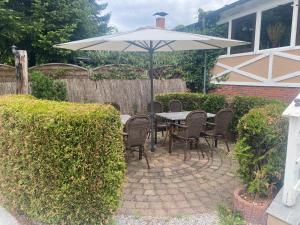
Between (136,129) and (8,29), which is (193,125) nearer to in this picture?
(136,129)

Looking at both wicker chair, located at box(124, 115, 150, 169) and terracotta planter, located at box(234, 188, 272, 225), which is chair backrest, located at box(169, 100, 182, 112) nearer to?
wicker chair, located at box(124, 115, 150, 169)

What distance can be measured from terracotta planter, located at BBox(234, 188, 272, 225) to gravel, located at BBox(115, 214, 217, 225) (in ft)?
1.05

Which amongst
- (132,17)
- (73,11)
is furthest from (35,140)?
(132,17)

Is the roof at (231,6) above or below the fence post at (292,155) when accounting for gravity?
above

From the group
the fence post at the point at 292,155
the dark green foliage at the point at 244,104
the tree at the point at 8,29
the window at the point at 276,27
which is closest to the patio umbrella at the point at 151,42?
the dark green foliage at the point at 244,104

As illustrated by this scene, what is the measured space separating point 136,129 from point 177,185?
45.8 inches

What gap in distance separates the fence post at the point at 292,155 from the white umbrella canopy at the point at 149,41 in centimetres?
217

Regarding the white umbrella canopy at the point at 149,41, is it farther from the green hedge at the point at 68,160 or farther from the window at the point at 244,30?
the window at the point at 244,30

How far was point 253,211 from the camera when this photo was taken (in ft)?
9.57

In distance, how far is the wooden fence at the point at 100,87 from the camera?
798cm

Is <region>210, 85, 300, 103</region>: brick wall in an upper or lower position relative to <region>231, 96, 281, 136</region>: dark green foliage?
upper

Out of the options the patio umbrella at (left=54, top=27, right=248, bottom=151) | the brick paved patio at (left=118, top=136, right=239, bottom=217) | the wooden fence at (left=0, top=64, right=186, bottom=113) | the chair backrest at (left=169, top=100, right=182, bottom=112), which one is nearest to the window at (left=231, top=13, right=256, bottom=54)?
the wooden fence at (left=0, top=64, right=186, bottom=113)

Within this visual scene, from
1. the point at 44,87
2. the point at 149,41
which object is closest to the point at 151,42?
the point at 149,41

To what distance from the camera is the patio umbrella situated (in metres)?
4.25
